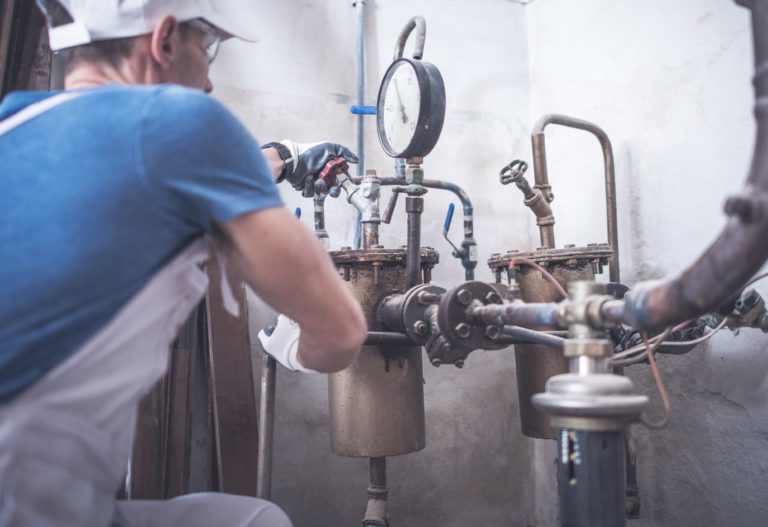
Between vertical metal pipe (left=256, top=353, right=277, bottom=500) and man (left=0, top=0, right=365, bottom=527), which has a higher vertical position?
man (left=0, top=0, right=365, bottom=527)

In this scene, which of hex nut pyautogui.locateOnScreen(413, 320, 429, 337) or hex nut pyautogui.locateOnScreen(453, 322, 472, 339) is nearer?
hex nut pyautogui.locateOnScreen(453, 322, 472, 339)

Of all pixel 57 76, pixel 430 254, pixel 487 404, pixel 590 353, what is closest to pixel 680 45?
pixel 430 254

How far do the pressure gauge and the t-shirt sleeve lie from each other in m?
0.86

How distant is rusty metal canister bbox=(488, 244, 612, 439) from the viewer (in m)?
1.45

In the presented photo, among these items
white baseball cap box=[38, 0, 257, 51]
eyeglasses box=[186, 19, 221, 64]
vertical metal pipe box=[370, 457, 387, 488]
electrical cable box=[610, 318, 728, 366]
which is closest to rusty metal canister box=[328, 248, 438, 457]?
vertical metal pipe box=[370, 457, 387, 488]

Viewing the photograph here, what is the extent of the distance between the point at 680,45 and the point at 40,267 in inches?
66.0

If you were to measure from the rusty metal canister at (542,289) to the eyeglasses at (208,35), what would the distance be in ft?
3.01

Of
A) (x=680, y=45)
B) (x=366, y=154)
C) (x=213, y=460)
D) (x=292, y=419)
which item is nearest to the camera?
(x=213, y=460)

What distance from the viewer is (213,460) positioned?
1.55 metres

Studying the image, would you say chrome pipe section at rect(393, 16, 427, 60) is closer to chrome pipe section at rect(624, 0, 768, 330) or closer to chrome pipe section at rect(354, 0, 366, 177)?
chrome pipe section at rect(354, 0, 366, 177)

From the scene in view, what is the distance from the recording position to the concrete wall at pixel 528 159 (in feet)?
5.01

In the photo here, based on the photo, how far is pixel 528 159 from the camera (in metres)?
2.15

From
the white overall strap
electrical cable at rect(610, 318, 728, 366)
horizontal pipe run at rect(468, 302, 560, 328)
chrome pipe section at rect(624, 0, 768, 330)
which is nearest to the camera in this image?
chrome pipe section at rect(624, 0, 768, 330)

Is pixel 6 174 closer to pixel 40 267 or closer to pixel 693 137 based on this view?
pixel 40 267
